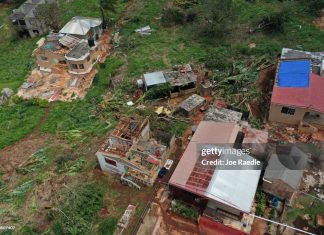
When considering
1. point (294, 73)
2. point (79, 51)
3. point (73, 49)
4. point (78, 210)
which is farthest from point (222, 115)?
point (73, 49)

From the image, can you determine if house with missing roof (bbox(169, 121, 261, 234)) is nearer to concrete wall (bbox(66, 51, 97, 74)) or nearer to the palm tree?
concrete wall (bbox(66, 51, 97, 74))

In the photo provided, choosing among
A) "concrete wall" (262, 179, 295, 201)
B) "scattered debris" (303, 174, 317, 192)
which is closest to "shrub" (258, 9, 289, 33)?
"scattered debris" (303, 174, 317, 192)

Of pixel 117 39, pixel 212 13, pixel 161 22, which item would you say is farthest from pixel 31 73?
pixel 212 13

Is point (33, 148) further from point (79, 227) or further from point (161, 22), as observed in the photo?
point (161, 22)

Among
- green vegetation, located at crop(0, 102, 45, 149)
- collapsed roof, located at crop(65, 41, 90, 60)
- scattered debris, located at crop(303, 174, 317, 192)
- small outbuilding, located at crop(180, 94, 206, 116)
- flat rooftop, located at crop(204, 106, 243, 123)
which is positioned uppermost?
collapsed roof, located at crop(65, 41, 90, 60)

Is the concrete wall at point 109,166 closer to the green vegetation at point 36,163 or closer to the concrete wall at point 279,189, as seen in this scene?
the green vegetation at point 36,163

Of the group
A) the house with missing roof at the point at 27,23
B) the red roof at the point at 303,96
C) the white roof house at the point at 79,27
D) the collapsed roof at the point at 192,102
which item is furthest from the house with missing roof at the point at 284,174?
the house with missing roof at the point at 27,23

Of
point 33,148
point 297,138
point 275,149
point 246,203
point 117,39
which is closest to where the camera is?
point 246,203
